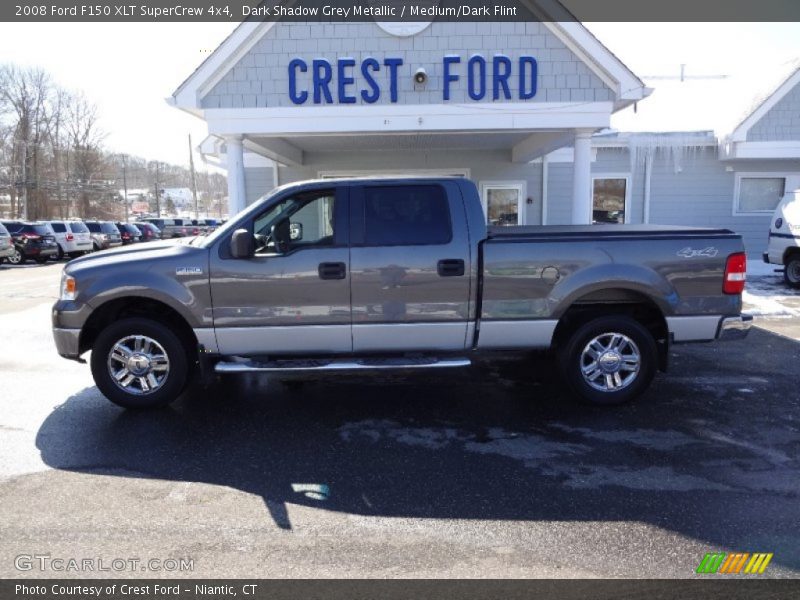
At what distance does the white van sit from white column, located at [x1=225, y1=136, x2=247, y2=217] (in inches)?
456

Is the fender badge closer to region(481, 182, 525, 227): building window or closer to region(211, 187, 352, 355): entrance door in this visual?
region(211, 187, 352, 355): entrance door

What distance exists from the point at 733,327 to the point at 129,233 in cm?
3283

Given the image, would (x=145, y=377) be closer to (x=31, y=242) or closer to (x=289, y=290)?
(x=289, y=290)

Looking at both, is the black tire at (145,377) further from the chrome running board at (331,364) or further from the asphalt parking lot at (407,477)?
the chrome running board at (331,364)

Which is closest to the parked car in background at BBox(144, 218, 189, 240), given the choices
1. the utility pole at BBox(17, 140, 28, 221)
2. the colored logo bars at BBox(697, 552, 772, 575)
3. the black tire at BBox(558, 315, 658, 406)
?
the utility pole at BBox(17, 140, 28, 221)

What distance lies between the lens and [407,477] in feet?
13.1

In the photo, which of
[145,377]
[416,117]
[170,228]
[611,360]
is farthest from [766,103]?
[170,228]

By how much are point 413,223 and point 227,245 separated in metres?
1.66

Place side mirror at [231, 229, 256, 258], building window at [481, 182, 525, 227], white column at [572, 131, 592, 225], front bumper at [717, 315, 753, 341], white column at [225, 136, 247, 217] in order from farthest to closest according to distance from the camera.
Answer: building window at [481, 182, 525, 227] < white column at [572, 131, 592, 225] < white column at [225, 136, 247, 217] < front bumper at [717, 315, 753, 341] < side mirror at [231, 229, 256, 258]

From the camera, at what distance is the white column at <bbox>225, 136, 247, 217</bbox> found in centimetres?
1026

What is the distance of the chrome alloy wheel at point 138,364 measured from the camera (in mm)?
5188

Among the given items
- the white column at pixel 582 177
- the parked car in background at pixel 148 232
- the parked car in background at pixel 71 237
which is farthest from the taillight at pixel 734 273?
the parked car in background at pixel 148 232

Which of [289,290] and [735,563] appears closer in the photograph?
[735,563]

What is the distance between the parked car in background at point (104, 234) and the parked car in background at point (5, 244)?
19.7 ft
